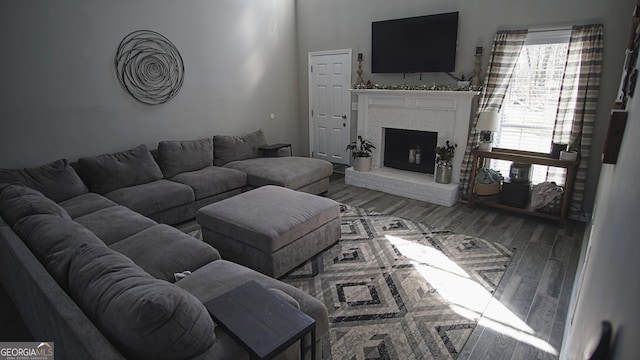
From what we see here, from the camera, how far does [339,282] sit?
115 inches

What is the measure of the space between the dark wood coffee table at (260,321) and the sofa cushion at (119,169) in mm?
2875

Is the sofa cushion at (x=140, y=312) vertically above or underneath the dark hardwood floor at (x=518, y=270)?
above

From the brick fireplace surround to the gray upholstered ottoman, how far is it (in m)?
1.90

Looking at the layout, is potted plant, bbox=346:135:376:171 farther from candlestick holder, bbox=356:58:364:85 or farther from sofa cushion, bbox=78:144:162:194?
sofa cushion, bbox=78:144:162:194

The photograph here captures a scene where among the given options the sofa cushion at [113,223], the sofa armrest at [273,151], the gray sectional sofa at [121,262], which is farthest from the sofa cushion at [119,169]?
the sofa armrest at [273,151]

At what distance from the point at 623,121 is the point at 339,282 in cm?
212

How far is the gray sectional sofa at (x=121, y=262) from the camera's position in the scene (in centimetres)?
127

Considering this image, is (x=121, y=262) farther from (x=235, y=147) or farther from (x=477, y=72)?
(x=477, y=72)

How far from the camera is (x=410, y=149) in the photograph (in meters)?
5.44

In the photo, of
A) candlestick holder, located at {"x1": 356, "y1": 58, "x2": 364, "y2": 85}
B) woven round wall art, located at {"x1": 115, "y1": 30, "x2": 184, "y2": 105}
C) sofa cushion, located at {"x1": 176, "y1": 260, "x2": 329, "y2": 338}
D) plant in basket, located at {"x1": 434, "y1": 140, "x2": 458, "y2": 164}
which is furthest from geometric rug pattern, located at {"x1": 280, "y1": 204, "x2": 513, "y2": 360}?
woven round wall art, located at {"x1": 115, "y1": 30, "x2": 184, "y2": 105}

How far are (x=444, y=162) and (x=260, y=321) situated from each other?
3.94 meters

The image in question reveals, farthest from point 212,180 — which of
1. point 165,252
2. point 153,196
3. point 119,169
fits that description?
point 165,252

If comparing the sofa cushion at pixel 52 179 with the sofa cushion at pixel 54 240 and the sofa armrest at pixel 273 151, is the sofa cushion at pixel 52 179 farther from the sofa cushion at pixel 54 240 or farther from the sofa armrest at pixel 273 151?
the sofa armrest at pixel 273 151

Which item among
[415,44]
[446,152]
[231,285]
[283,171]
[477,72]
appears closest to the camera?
[231,285]
